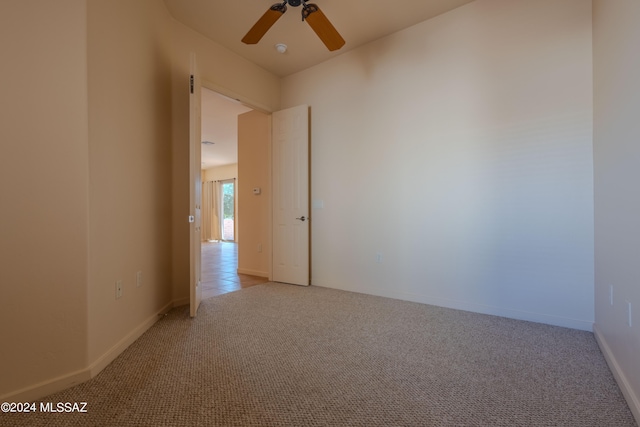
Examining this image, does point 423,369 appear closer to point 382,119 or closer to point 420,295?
point 420,295

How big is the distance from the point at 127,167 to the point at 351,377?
215 cm

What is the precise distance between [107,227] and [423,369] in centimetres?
223

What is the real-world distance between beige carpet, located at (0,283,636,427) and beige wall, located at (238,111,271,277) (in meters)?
2.08

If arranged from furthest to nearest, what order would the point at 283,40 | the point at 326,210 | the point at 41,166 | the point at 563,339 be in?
the point at 326,210 → the point at 283,40 → the point at 563,339 → the point at 41,166

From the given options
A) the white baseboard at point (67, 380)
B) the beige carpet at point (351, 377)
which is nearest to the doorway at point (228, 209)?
the beige carpet at point (351, 377)

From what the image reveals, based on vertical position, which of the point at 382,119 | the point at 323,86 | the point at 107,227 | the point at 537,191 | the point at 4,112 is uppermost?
the point at 323,86

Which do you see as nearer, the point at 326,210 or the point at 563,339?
the point at 563,339

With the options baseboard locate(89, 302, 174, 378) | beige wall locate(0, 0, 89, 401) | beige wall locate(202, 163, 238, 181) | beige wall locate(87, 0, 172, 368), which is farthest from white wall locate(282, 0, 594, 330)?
beige wall locate(202, 163, 238, 181)

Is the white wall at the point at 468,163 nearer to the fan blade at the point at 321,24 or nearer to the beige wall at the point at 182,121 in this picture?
the fan blade at the point at 321,24

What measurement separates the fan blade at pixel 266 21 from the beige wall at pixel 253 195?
6.91 ft

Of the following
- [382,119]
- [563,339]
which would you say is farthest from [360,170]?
[563,339]

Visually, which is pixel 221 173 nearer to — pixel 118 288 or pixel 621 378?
pixel 118 288

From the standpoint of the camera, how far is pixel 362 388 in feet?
5.35

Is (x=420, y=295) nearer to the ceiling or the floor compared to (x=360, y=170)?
nearer to the floor
